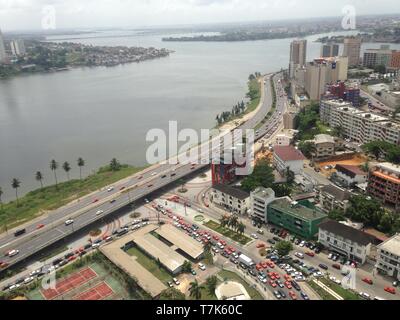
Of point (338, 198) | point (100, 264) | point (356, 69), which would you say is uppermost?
point (356, 69)

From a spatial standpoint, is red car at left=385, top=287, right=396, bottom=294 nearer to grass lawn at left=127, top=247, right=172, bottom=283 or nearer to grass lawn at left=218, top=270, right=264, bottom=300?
grass lawn at left=218, top=270, right=264, bottom=300

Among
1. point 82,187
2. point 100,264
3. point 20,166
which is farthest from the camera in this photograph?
point 20,166

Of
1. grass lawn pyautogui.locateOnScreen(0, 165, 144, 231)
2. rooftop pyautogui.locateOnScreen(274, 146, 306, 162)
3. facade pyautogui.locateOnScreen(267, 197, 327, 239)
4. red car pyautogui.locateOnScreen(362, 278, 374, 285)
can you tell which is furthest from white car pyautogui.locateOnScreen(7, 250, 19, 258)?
rooftop pyautogui.locateOnScreen(274, 146, 306, 162)

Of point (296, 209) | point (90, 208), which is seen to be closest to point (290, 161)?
point (296, 209)

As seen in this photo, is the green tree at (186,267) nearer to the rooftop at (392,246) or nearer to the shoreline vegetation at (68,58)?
the rooftop at (392,246)

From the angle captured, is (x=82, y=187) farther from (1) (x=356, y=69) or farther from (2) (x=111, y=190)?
(1) (x=356, y=69)

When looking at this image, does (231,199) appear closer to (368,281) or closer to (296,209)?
(296,209)
